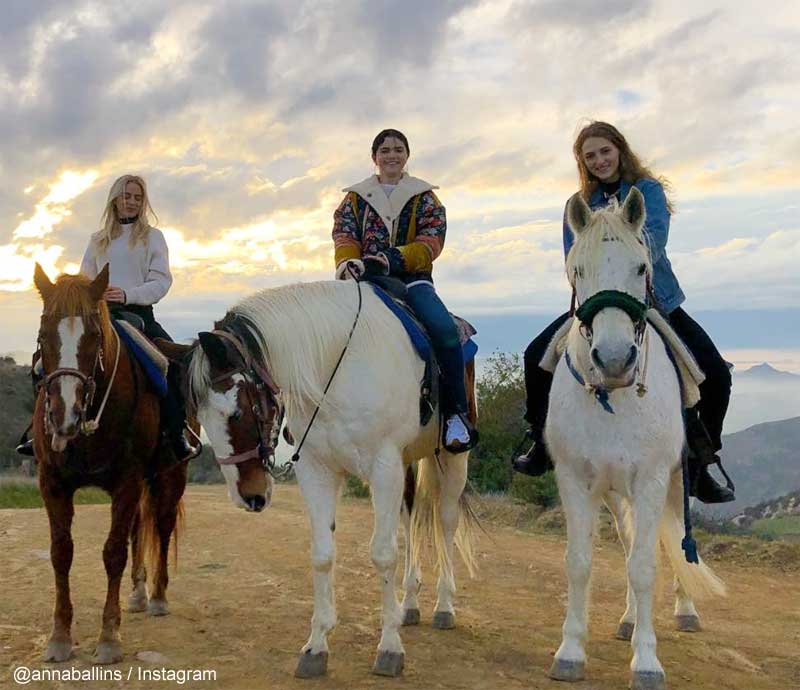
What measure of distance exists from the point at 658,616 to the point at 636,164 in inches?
138

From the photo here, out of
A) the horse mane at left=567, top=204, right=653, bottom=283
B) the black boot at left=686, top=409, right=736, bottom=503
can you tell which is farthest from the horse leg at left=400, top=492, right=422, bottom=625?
the horse mane at left=567, top=204, right=653, bottom=283

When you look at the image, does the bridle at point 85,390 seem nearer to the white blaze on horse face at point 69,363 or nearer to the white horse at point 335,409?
the white blaze on horse face at point 69,363

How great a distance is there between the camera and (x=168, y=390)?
5.91 metres

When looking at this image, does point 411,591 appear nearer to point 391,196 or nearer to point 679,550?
point 679,550

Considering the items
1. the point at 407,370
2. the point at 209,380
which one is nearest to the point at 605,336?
the point at 407,370

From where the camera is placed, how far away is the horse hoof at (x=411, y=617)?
622 cm

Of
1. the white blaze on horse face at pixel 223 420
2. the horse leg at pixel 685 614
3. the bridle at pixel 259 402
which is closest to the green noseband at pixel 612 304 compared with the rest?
the bridle at pixel 259 402

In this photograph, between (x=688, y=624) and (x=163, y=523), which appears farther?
(x=163, y=523)

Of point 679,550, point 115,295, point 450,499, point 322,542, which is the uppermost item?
point 115,295

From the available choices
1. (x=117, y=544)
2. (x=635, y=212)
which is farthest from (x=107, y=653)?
(x=635, y=212)

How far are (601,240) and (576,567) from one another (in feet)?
6.10

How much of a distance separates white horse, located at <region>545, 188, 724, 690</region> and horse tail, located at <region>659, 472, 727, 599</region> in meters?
0.76

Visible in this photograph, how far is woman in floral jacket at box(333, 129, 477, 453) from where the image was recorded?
5.92 metres

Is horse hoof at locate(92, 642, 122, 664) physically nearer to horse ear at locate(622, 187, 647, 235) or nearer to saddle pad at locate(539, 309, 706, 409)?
saddle pad at locate(539, 309, 706, 409)
